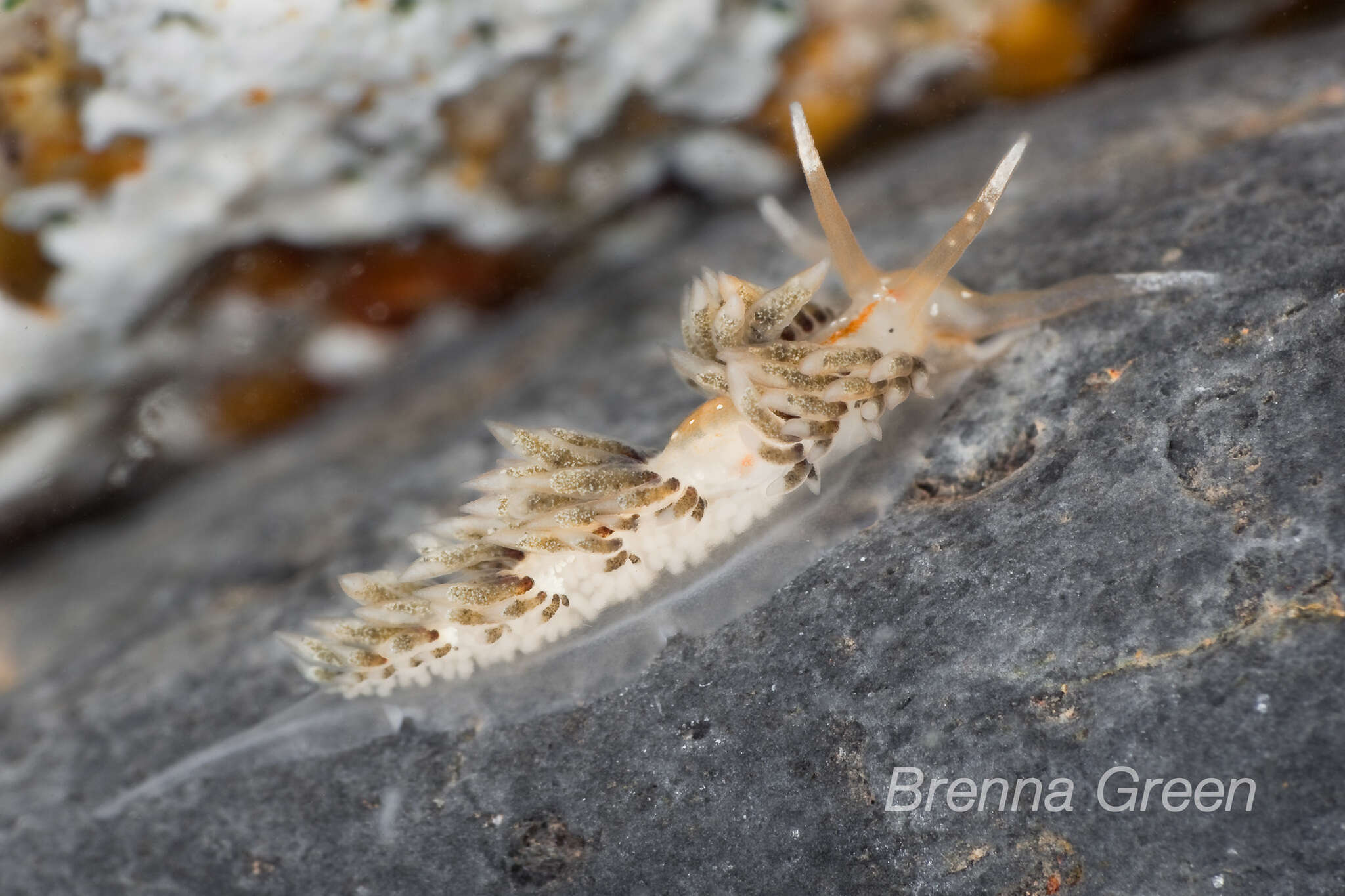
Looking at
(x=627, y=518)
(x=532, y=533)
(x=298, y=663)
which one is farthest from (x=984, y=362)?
(x=298, y=663)

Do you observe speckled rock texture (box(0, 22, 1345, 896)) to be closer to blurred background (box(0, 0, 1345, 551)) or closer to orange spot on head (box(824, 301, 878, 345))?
orange spot on head (box(824, 301, 878, 345))

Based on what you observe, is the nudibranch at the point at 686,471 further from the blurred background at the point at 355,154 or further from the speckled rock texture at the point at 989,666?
the blurred background at the point at 355,154

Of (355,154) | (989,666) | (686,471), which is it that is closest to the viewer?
(989,666)

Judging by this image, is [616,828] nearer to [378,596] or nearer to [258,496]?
[378,596]

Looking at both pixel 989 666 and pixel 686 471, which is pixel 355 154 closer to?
pixel 686 471

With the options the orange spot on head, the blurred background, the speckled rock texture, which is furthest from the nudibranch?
the blurred background

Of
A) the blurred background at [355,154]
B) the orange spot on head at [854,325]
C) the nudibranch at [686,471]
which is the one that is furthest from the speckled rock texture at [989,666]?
the blurred background at [355,154]

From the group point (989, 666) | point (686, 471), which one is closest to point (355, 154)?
point (686, 471)
